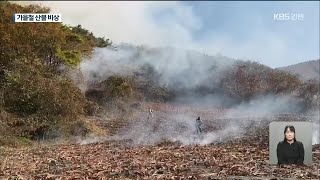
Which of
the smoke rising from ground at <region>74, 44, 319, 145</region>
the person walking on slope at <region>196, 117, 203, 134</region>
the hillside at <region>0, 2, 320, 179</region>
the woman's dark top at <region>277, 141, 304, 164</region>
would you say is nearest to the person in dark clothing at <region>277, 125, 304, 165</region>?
the woman's dark top at <region>277, 141, 304, 164</region>

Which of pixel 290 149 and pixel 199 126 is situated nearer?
pixel 290 149

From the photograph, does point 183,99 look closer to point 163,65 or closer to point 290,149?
point 163,65

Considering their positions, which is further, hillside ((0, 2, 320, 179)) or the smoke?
the smoke

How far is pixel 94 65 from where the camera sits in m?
26.2

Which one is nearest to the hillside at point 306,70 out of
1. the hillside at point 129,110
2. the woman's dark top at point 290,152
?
the hillside at point 129,110

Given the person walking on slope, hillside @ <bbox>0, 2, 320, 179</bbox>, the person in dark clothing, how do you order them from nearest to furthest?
the person in dark clothing < hillside @ <bbox>0, 2, 320, 179</bbox> < the person walking on slope

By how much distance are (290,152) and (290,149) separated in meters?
0.10

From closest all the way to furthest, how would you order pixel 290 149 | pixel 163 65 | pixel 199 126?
1. pixel 290 149
2. pixel 199 126
3. pixel 163 65

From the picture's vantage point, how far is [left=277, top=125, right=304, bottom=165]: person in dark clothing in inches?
352

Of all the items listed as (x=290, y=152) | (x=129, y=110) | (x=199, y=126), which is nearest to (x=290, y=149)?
(x=290, y=152)

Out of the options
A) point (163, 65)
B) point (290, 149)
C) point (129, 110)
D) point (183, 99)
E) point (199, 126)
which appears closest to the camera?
point (290, 149)

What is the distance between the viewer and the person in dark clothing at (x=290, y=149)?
8.94 metres

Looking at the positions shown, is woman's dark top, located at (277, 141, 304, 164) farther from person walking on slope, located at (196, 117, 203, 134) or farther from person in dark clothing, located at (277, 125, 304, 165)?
person walking on slope, located at (196, 117, 203, 134)

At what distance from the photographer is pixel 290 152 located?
30.1 ft
